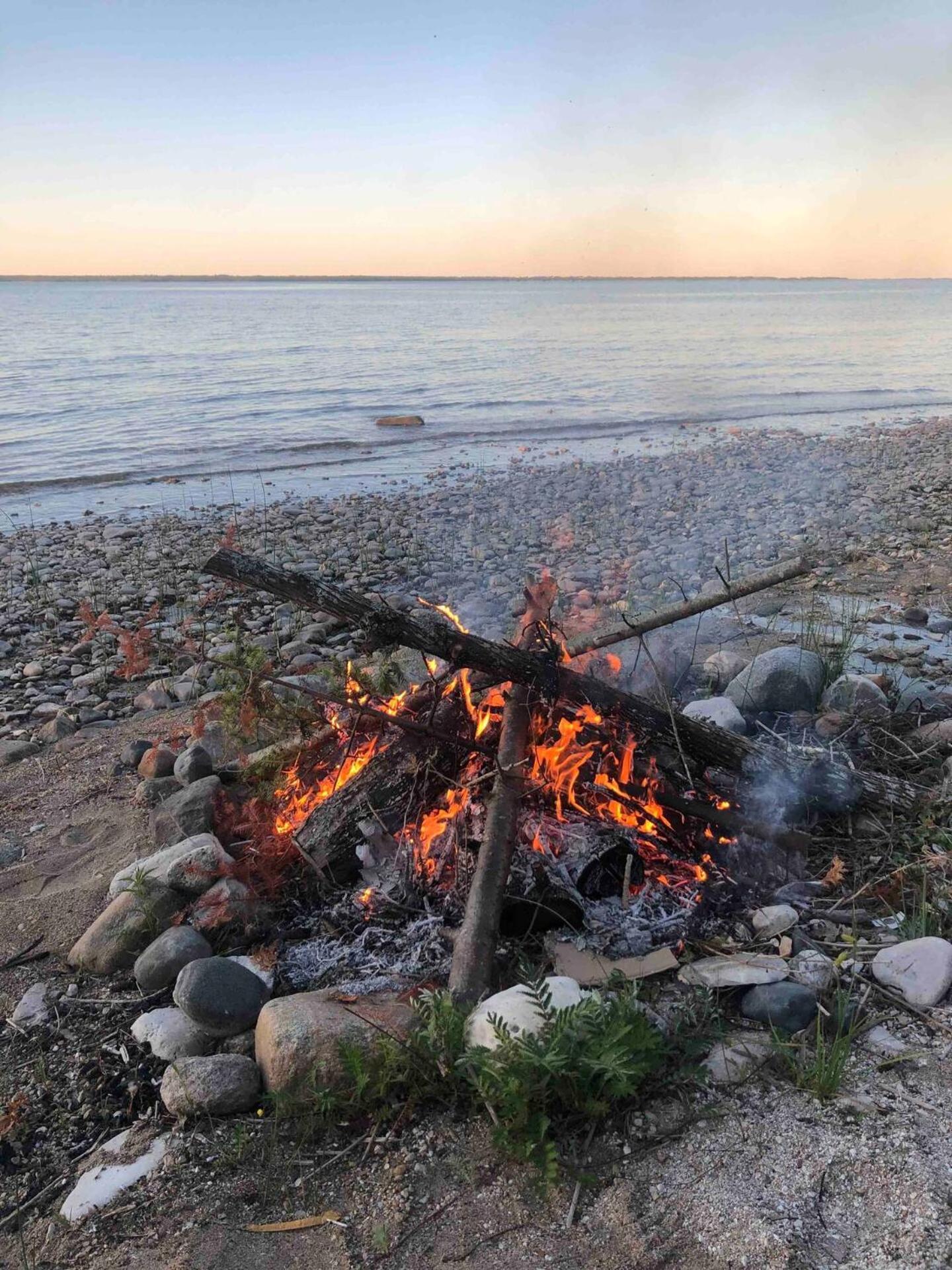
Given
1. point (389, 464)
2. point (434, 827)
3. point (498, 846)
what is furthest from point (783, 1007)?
point (389, 464)

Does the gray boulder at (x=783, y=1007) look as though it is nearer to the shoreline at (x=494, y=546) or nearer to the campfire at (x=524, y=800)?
the campfire at (x=524, y=800)

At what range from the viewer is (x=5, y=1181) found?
267 centimetres

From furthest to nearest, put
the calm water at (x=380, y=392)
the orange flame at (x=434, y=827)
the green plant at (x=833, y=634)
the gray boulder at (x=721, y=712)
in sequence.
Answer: the calm water at (x=380, y=392)
the green plant at (x=833, y=634)
the gray boulder at (x=721, y=712)
the orange flame at (x=434, y=827)

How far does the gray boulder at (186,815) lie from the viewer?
4.20 meters

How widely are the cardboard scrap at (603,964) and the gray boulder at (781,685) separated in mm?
2028

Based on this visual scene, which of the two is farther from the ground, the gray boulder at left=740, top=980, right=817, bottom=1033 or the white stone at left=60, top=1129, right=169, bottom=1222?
the gray boulder at left=740, top=980, right=817, bottom=1033

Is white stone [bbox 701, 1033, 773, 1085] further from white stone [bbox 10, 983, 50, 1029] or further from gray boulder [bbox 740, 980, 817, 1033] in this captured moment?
white stone [bbox 10, 983, 50, 1029]

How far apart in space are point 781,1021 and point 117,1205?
6.95ft

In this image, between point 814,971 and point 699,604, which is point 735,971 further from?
point 699,604

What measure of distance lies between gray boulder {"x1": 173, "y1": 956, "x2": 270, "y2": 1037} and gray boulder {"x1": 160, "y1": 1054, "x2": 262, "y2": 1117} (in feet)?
0.68

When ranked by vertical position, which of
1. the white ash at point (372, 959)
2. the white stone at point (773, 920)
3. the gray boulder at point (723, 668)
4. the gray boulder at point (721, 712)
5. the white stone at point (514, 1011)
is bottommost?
the white ash at point (372, 959)

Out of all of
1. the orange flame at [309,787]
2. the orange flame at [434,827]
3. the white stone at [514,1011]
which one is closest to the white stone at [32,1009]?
the orange flame at [309,787]

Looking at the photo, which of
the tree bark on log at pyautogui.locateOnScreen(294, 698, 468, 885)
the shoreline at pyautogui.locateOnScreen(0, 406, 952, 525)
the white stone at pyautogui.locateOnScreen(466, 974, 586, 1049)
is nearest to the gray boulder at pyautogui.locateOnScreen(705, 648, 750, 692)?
the tree bark on log at pyautogui.locateOnScreen(294, 698, 468, 885)

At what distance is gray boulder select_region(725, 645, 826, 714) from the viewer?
192 inches
